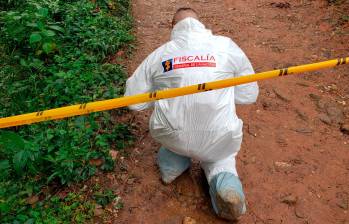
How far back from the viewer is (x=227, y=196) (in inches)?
92.6

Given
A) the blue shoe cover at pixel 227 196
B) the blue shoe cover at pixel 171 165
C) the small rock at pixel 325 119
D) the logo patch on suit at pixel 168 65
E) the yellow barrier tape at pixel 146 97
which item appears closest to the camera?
the yellow barrier tape at pixel 146 97

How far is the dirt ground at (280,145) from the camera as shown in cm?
278

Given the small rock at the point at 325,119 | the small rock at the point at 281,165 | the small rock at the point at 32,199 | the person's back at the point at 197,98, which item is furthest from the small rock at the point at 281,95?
the small rock at the point at 32,199

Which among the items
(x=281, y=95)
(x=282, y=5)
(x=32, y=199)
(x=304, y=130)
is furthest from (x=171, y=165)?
(x=282, y=5)

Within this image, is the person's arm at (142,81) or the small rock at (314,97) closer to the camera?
the person's arm at (142,81)

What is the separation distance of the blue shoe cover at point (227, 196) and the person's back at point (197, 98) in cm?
9

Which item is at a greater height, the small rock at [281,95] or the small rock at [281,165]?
the small rock at [281,95]

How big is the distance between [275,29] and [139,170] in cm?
335

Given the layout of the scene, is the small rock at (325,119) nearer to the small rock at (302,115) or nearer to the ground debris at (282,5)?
the small rock at (302,115)

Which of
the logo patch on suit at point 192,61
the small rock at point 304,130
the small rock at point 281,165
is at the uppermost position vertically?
the logo patch on suit at point 192,61

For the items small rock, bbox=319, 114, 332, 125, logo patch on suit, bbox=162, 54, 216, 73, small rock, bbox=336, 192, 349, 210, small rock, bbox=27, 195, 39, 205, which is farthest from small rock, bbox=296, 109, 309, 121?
small rock, bbox=27, 195, 39, 205

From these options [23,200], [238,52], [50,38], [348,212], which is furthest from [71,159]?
[348,212]

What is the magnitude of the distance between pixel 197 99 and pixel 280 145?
1.38 m

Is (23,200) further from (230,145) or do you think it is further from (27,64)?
(27,64)
